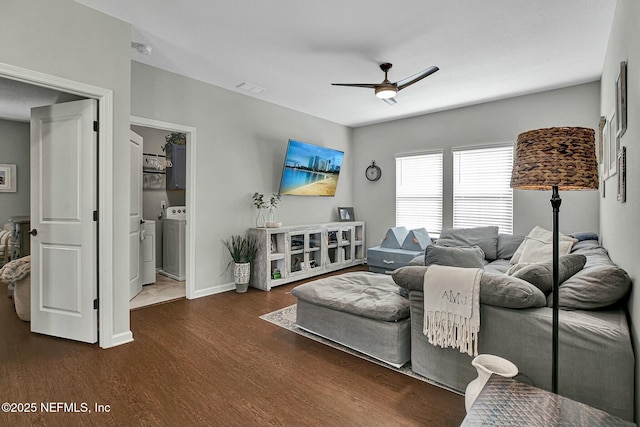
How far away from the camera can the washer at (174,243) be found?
5031 millimetres

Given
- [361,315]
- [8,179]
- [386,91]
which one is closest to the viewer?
[361,315]

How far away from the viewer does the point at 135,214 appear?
402cm

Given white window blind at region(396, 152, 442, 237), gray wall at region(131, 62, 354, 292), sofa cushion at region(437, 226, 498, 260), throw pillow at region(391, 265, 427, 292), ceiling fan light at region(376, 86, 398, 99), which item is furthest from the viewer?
white window blind at region(396, 152, 442, 237)

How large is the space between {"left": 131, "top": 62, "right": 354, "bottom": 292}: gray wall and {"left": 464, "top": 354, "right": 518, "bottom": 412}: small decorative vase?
3.43 metres

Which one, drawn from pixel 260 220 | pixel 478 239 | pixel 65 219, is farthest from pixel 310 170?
pixel 65 219

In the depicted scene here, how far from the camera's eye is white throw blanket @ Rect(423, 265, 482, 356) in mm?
1978

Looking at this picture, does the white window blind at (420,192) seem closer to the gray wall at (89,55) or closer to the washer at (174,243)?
the washer at (174,243)

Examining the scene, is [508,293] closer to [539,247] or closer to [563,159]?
[563,159]

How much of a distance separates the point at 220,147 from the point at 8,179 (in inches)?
167

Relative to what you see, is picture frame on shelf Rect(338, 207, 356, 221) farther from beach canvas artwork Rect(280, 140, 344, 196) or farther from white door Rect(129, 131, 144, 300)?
white door Rect(129, 131, 144, 300)

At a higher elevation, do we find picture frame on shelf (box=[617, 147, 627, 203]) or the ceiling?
the ceiling

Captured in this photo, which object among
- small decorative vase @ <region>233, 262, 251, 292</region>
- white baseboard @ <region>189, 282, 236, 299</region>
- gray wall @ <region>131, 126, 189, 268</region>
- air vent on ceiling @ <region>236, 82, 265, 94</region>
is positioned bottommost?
white baseboard @ <region>189, 282, 236, 299</region>

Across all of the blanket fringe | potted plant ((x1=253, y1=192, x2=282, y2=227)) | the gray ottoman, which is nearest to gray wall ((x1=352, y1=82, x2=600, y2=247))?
potted plant ((x1=253, y1=192, x2=282, y2=227))

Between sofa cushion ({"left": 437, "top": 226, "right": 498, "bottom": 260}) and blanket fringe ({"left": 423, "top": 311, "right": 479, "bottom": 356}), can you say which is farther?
sofa cushion ({"left": 437, "top": 226, "right": 498, "bottom": 260})
